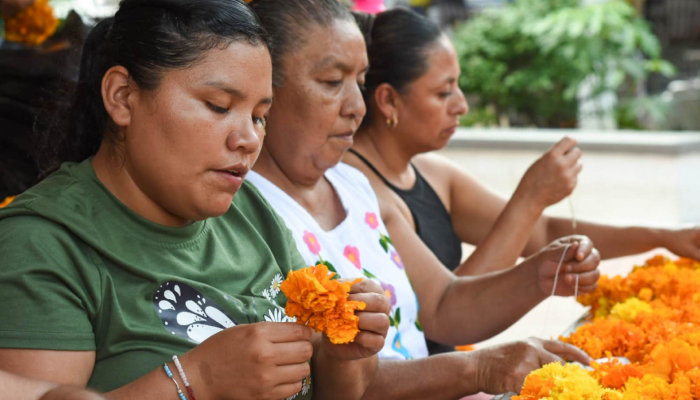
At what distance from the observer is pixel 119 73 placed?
5.27 ft

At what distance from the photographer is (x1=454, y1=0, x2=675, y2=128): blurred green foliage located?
10070 millimetres

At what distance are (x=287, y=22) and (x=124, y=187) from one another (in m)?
0.91

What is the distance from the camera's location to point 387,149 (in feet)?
10.0

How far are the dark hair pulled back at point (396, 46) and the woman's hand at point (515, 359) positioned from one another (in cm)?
127

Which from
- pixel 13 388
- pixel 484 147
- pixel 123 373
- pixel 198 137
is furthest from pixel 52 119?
pixel 484 147

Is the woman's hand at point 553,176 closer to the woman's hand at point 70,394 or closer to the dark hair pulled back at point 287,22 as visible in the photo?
the dark hair pulled back at point 287,22

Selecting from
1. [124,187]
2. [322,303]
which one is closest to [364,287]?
[322,303]

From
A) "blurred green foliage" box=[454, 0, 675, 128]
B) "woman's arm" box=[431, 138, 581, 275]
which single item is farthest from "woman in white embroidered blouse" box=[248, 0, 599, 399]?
"blurred green foliage" box=[454, 0, 675, 128]

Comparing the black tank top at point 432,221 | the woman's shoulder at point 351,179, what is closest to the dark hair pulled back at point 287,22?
the woman's shoulder at point 351,179

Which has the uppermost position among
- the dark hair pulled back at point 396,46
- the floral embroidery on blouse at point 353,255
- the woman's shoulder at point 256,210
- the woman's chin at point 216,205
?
the dark hair pulled back at point 396,46

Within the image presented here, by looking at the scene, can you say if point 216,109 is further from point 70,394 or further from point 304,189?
point 304,189

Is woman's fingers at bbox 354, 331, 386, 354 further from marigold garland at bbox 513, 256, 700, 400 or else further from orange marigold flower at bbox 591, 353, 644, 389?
orange marigold flower at bbox 591, 353, 644, 389

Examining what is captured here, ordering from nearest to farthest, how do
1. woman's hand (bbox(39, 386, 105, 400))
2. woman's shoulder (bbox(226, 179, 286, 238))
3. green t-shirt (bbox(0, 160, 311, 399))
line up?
1. woman's hand (bbox(39, 386, 105, 400))
2. green t-shirt (bbox(0, 160, 311, 399))
3. woman's shoulder (bbox(226, 179, 286, 238))

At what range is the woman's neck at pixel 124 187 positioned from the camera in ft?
5.32
